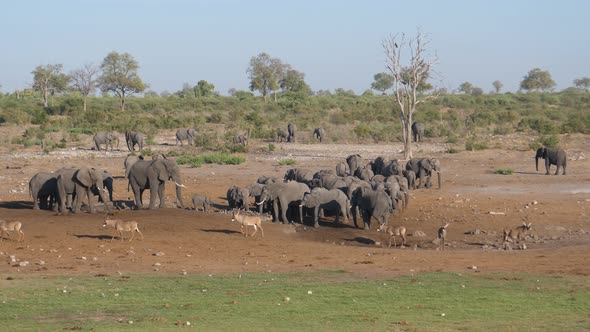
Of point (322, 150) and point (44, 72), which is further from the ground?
point (44, 72)

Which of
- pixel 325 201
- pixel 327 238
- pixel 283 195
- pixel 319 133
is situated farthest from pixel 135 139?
pixel 327 238

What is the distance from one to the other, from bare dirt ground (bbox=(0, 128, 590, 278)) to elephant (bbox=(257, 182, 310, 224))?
2.02 feet

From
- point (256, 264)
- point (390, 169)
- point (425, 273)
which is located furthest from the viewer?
point (390, 169)

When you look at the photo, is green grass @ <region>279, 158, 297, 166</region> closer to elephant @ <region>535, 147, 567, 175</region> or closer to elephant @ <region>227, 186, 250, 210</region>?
elephant @ <region>535, 147, 567, 175</region>

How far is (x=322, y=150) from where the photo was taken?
4478 cm

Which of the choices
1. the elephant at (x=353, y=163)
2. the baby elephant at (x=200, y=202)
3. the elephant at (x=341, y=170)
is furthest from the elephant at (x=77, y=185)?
the elephant at (x=353, y=163)

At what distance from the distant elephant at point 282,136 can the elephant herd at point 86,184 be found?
2428cm

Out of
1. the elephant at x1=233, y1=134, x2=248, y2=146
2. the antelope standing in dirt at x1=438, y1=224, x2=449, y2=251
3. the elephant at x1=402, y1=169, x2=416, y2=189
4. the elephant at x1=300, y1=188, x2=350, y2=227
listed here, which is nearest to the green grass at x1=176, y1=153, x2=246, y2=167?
the elephant at x1=233, y1=134, x2=248, y2=146

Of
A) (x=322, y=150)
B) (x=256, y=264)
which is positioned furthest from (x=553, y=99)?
(x=256, y=264)

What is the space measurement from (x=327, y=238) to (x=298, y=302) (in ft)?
27.7

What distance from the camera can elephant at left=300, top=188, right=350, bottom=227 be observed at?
76.2ft

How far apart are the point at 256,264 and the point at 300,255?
1.46m

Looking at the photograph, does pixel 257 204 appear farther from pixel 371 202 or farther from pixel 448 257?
pixel 448 257

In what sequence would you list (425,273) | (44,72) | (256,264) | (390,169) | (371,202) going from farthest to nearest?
(44,72) → (390,169) → (371,202) → (256,264) → (425,273)
